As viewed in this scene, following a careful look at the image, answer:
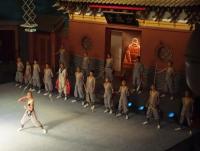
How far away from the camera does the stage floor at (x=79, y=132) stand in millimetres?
11977

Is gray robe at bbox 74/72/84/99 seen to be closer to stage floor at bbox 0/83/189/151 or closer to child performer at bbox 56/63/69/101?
child performer at bbox 56/63/69/101

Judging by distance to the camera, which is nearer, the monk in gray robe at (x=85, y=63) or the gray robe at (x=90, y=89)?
the gray robe at (x=90, y=89)

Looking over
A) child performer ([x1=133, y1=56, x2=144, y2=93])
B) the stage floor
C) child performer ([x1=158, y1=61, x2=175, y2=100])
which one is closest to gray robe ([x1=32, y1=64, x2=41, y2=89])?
the stage floor

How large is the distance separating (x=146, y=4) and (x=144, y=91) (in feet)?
13.5

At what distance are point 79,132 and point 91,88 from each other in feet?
10.8

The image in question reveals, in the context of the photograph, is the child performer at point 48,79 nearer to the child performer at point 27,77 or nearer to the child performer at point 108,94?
the child performer at point 27,77

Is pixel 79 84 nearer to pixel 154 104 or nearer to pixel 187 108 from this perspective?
pixel 154 104

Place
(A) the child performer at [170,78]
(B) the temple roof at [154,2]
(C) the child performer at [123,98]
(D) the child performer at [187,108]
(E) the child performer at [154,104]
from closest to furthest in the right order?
1. (D) the child performer at [187,108]
2. (E) the child performer at [154,104]
3. (C) the child performer at [123,98]
4. (B) the temple roof at [154,2]
5. (A) the child performer at [170,78]

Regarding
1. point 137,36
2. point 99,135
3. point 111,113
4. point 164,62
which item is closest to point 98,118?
point 111,113

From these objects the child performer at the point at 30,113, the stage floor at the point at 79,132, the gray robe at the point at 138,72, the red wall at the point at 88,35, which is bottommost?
the stage floor at the point at 79,132

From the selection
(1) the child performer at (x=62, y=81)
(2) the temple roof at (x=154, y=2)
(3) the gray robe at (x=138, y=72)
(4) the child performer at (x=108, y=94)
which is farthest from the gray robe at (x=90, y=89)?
(2) the temple roof at (x=154, y=2)

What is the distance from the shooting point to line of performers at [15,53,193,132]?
44.8 ft

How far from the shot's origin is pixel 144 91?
17578mm

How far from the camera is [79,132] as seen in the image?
13.3 m
